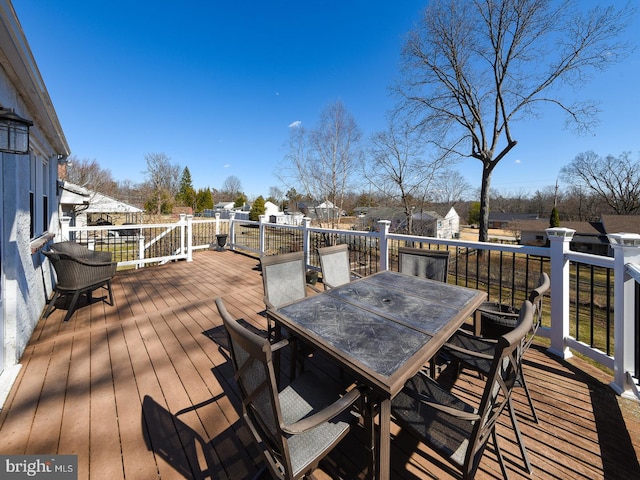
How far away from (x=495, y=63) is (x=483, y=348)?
1603 centimetres

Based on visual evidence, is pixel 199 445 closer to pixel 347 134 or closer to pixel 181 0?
pixel 181 0

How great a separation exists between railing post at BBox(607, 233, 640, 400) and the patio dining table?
100 centimetres

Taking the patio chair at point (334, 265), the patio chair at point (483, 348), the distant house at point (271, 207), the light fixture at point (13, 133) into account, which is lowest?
the patio chair at point (483, 348)

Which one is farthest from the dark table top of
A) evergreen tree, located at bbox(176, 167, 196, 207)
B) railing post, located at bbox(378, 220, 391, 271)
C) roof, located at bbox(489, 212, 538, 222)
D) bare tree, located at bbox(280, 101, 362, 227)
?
roof, located at bbox(489, 212, 538, 222)

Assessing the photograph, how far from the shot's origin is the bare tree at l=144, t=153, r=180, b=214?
2647cm

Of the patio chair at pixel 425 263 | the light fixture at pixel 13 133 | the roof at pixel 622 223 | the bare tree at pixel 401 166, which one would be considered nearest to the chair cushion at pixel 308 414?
the patio chair at pixel 425 263

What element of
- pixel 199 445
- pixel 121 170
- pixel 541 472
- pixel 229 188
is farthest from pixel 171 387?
pixel 229 188

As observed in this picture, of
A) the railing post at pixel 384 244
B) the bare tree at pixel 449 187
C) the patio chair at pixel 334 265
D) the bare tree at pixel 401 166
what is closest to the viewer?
the patio chair at pixel 334 265

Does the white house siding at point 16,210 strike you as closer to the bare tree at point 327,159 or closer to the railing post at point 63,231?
the railing post at point 63,231

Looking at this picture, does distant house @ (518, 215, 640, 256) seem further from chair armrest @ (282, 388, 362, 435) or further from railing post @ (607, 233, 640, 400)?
chair armrest @ (282, 388, 362, 435)

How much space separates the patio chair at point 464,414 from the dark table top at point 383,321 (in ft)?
0.81

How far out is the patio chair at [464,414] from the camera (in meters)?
1.09

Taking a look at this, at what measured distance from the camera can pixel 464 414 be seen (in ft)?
3.60

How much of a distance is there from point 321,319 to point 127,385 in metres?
1.83
